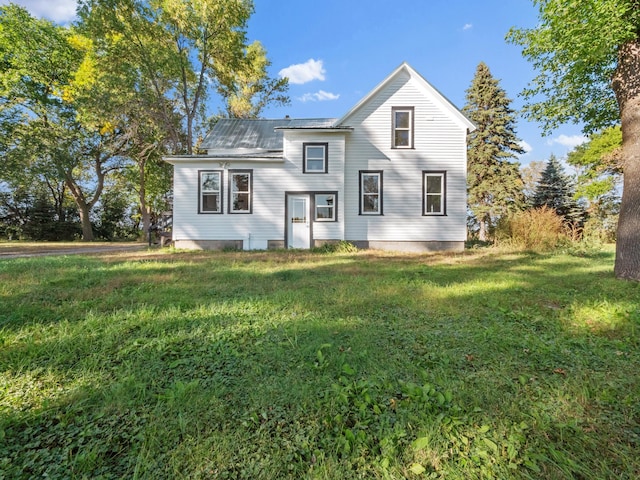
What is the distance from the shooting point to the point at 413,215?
39.0ft

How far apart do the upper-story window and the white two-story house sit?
4 cm

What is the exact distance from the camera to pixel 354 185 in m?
11.9

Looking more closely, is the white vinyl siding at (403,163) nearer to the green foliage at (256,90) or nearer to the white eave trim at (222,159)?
the white eave trim at (222,159)

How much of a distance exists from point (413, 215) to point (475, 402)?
416 inches

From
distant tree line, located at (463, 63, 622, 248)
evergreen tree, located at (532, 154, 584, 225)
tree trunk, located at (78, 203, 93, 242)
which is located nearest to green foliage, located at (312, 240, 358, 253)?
distant tree line, located at (463, 63, 622, 248)

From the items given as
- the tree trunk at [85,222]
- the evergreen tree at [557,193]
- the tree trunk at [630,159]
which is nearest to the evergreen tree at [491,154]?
the evergreen tree at [557,193]

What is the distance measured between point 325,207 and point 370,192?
1.98 metres

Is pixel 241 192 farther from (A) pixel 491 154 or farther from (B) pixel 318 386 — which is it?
(A) pixel 491 154

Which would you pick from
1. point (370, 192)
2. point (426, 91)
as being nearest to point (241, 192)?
point (370, 192)

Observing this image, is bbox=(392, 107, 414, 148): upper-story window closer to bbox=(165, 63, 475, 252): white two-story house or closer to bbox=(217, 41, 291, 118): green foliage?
bbox=(165, 63, 475, 252): white two-story house

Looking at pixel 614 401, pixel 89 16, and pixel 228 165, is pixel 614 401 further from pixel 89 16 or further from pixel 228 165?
pixel 89 16

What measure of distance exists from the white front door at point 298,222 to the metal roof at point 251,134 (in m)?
3.05

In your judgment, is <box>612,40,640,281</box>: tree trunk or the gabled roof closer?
<box>612,40,640,281</box>: tree trunk

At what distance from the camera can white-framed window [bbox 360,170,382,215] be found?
11.9m
